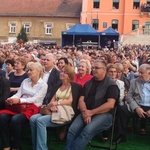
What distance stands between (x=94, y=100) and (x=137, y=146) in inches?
56.8

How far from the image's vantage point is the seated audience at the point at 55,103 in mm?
5312

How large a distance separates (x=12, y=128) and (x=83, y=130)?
1.24 m

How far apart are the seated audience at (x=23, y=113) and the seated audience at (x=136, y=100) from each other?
1.53 meters

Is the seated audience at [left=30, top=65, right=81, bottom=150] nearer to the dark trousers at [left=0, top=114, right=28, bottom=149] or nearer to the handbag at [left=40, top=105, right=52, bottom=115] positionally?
the handbag at [left=40, top=105, right=52, bottom=115]

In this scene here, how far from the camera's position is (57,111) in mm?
5410

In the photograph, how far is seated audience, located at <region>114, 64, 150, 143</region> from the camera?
6.09 meters

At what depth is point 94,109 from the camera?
5281mm

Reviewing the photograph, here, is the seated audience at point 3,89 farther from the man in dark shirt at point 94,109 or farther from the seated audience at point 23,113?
the man in dark shirt at point 94,109

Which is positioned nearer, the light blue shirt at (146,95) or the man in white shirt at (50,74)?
the light blue shirt at (146,95)

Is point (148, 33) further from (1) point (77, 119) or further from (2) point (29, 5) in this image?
(1) point (77, 119)

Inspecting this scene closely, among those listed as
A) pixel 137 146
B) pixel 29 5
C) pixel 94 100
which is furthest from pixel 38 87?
pixel 29 5

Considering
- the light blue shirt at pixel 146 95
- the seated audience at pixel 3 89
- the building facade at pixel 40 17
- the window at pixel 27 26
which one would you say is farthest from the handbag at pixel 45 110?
the window at pixel 27 26

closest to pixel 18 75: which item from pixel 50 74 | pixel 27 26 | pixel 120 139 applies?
pixel 50 74

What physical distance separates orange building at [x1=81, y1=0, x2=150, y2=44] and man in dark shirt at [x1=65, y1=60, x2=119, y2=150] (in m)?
40.5
